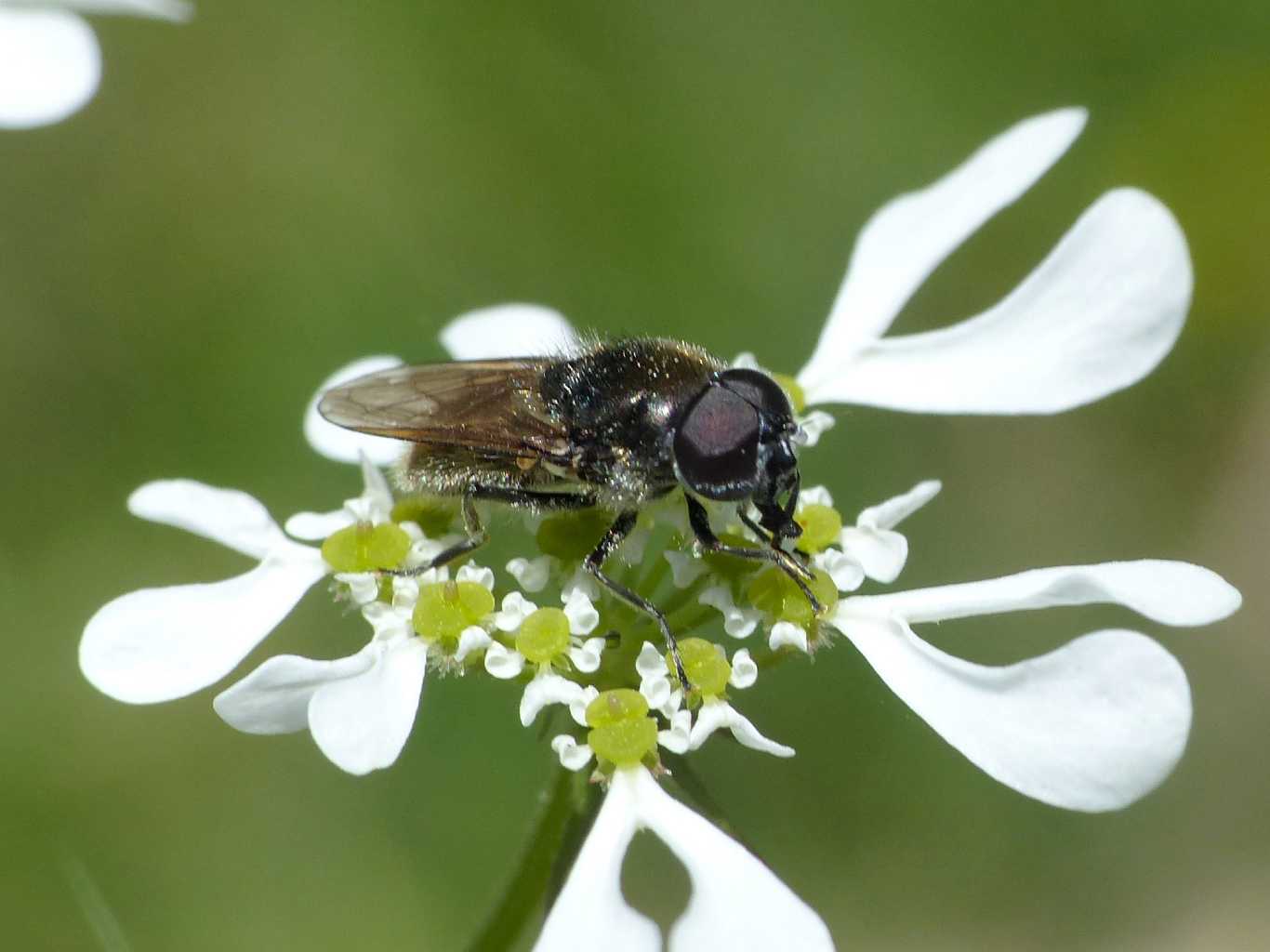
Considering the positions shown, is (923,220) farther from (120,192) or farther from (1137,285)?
(120,192)

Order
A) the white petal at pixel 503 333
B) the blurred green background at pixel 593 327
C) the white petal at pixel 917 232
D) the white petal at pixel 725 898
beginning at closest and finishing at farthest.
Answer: the white petal at pixel 725 898, the white petal at pixel 917 232, the white petal at pixel 503 333, the blurred green background at pixel 593 327

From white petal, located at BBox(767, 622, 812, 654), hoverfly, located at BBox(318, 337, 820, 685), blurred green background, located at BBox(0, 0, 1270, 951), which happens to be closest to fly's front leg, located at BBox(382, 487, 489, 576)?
hoverfly, located at BBox(318, 337, 820, 685)

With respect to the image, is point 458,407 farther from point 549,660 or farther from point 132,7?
point 132,7

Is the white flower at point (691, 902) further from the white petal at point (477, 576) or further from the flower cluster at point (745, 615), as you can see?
the white petal at point (477, 576)

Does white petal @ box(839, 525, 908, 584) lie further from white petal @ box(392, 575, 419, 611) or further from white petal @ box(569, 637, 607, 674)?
white petal @ box(392, 575, 419, 611)

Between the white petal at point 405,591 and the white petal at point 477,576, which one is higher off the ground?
the white petal at point 477,576

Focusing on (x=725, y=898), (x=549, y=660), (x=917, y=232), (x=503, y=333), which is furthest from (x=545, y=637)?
(x=917, y=232)

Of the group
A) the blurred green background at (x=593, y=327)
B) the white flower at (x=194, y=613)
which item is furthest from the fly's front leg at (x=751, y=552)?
the blurred green background at (x=593, y=327)

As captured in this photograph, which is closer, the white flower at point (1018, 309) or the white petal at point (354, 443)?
the white flower at point (1018, 309)
